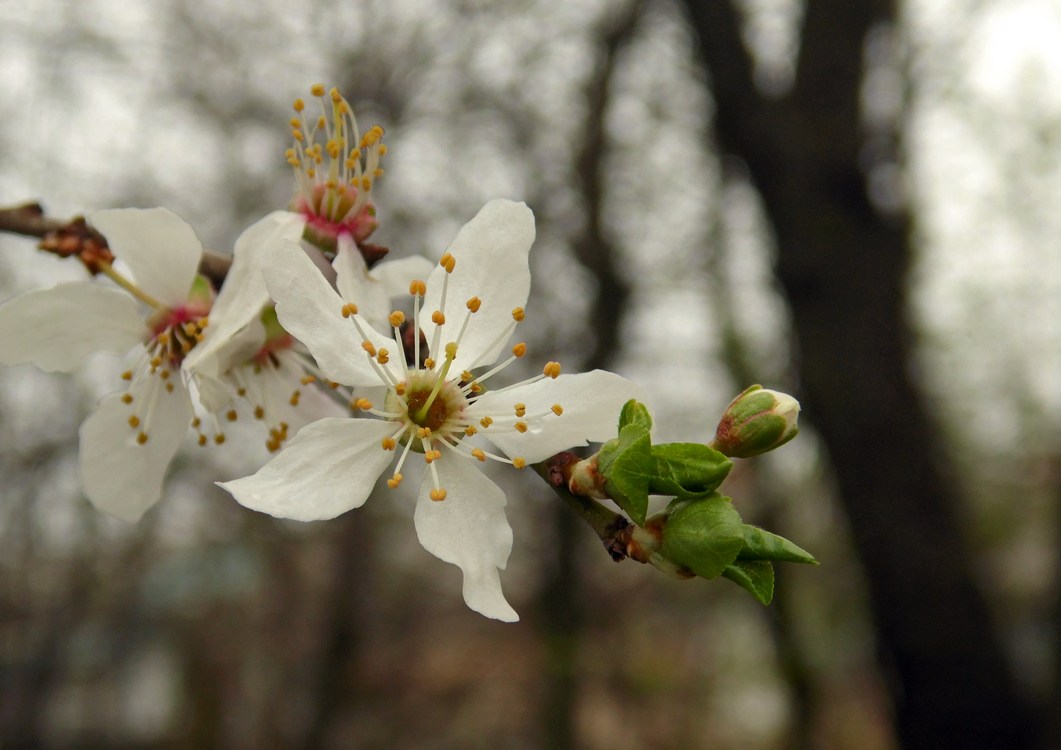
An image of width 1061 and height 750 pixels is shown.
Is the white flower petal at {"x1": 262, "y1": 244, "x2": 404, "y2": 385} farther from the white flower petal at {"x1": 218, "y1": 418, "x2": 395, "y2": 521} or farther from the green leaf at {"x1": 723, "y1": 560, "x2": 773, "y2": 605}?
the green leaf at {"x1": 723, "y1": 560, "x2": 773, "y2": 605}

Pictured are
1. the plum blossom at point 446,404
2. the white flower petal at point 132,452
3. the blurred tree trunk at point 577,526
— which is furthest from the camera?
the blurred tree trunk at point 577,526

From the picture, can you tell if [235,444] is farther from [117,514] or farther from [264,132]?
[117,514]

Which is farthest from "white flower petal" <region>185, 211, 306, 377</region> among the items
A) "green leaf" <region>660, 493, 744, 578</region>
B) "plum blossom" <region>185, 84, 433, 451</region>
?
"green leaf" <region>660, 493, 744, 578</region>

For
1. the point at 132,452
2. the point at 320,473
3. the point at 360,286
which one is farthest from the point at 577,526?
the point at 320,473

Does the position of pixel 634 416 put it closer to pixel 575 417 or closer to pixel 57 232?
pixel 575 417

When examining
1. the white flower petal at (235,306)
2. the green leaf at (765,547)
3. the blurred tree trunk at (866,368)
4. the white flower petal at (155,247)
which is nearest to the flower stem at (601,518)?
the green leaf at (765,547)

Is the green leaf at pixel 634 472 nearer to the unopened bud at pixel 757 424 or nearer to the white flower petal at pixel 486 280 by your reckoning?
the unopened bud at pixel 757 424

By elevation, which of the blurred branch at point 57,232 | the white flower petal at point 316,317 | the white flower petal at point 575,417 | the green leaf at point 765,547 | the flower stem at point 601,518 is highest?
the blurred branch at point 57,232
